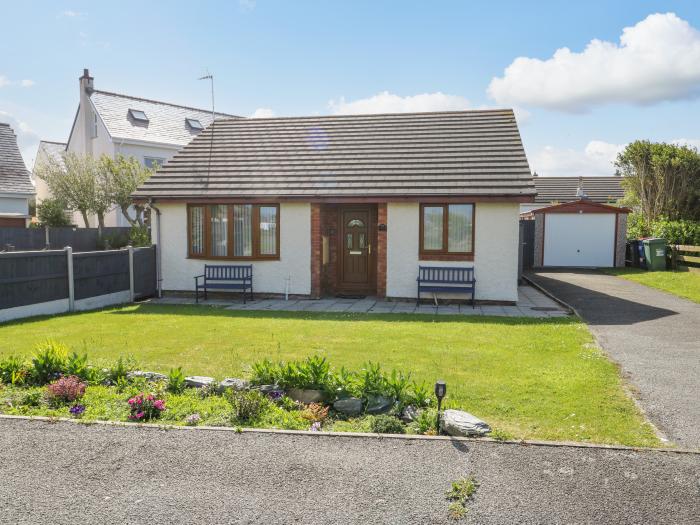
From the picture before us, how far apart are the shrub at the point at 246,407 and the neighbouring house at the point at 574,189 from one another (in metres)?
32.6

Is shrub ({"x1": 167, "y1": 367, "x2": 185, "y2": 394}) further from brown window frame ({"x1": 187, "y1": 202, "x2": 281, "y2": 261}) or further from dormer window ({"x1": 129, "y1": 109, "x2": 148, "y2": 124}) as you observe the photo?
dormer window ({"x1": 129, "y1": 109, "x2": 148, "y2": 124})

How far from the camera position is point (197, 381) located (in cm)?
668

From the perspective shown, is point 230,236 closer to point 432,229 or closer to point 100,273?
point 100,273

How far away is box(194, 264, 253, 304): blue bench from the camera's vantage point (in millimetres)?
14844

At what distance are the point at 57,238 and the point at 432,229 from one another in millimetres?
16948

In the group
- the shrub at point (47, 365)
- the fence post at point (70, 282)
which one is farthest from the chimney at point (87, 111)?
the shrub at point (47, 365)

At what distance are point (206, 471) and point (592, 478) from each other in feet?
10.4

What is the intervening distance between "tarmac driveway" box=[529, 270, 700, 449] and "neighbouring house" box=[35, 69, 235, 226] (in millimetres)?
24238

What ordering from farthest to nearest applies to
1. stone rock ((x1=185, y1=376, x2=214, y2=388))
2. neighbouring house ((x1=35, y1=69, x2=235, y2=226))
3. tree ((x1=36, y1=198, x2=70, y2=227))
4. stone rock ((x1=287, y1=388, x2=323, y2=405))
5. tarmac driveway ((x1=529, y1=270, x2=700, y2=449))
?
neighbouring house ((x1=35, y1=69, x2=235, y2=226)) < tree ((x1=36, y1=198, x2=70, y2=227)) < stone rock ((x1=185, y1=376, x2=214, y2=388)) < stone rock ((x1=287, y1=388, x2=323, y2=405)) < tarmac driveway ((x1=529, y1=270, x2=700, y2=449))

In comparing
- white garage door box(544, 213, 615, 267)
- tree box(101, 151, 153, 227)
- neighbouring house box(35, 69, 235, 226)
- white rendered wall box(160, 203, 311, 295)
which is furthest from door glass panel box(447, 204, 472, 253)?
neighbouring house box(35, 69, 235, 226)

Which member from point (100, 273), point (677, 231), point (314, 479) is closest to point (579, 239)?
point (677, 231)

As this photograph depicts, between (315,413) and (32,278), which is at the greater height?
(32,278)

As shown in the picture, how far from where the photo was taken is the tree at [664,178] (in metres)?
23.1

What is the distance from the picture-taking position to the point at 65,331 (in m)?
10.5
